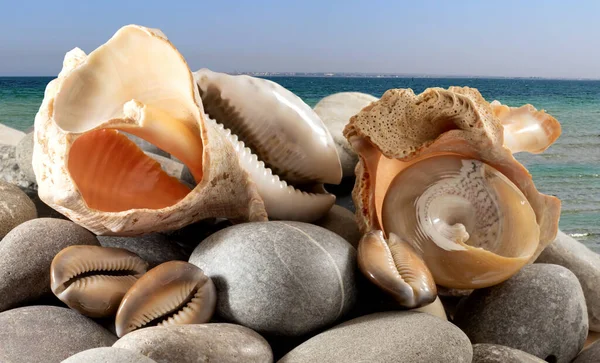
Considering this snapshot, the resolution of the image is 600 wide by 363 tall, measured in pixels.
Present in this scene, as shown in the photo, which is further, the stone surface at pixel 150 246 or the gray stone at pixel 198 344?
the stone surface at pixel 150 246

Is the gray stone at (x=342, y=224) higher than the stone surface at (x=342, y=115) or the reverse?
the reverse

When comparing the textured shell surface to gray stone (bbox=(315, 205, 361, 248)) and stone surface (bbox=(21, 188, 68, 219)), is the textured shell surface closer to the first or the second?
gray stone (bbox=(315, 205, 361, 248))

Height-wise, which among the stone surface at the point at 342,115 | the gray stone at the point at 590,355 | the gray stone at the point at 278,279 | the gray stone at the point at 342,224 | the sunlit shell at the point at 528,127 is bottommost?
the gray stone at the point at 590,355

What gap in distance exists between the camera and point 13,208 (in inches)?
84.3

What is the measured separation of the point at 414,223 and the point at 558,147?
7101 millimetres

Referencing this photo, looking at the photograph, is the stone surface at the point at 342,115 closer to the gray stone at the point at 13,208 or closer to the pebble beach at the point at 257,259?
the pebble beach at the point at 257,259

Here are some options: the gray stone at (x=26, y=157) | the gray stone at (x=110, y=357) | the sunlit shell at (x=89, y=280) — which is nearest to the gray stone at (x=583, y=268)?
the sunlit shell at (x=89, y=280)

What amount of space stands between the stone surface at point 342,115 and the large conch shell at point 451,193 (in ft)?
1.65

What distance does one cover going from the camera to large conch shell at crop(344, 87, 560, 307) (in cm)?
189

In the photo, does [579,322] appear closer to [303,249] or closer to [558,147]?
[303,249]

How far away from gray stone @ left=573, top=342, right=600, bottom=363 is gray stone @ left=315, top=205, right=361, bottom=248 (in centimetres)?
81

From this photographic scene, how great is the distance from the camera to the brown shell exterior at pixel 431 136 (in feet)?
6.16

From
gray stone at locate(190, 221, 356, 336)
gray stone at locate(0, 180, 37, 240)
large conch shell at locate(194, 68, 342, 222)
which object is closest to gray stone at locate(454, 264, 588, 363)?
gray stone at locate(190, 221, 356, 336)

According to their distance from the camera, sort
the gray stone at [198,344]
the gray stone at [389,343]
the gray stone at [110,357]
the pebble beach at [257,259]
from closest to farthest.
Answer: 1. the gray stone at [110,357]
2. the gray stone at [198,344]
3. the gray stone at [389,343]
4. the pebble beach at [257,259]
